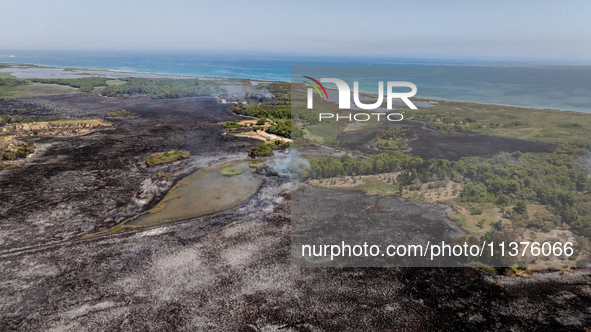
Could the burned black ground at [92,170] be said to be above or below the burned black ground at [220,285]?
above

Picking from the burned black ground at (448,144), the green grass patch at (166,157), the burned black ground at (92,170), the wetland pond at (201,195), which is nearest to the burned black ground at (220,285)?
the burned black ground at (92,170)

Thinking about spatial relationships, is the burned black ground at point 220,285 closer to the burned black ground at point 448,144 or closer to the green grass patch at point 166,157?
the green grass patch at point 166,157

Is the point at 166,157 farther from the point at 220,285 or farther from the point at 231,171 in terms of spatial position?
the point at 220,285

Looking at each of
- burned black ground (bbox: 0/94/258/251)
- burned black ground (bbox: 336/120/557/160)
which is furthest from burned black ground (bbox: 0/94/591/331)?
burned black ground (bbox: 336/120/557/160)

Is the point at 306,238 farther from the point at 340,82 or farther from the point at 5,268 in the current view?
the point at 5,268

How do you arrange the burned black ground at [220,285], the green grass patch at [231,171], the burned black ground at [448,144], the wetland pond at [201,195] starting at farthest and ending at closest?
the burned black ground at [448,144] → the green grass patch at [231,171] → the wetland pond at [201,195] → the burned black ground at [220,285]

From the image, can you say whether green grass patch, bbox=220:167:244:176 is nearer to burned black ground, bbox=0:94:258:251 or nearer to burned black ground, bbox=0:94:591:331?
burned black ground, bbox=0:94:258:251
